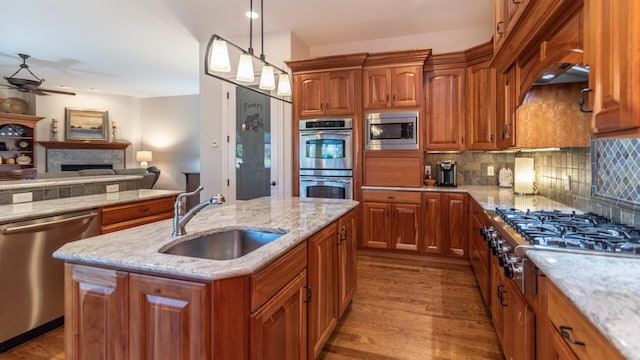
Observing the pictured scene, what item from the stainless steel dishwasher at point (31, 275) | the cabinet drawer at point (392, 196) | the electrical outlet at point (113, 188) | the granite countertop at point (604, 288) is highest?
the electrical outlet at point (113, 188)

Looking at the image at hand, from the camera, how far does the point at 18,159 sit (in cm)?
737

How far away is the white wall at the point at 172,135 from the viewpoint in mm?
8656

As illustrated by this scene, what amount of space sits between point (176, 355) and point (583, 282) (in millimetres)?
1306

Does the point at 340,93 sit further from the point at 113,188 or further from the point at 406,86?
the point at 113,188

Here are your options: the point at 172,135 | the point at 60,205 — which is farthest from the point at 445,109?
the point at 172,135

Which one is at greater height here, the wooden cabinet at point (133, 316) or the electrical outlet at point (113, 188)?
the electrical outlet at point (113, 188)

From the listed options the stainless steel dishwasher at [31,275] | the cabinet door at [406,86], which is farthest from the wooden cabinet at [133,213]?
the cabinet door at [406,86]

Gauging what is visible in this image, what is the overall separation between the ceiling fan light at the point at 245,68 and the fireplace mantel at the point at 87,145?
7.72 m

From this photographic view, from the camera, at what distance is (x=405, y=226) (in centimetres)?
386

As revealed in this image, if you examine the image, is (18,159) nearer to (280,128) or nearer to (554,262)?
(280,128)

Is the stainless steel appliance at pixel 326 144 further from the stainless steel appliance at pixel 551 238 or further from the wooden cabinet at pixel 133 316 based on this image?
the wooden cabinet at pixel 133 316

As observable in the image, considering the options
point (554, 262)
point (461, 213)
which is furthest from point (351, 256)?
point (461, 213)

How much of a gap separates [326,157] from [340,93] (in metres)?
0.80

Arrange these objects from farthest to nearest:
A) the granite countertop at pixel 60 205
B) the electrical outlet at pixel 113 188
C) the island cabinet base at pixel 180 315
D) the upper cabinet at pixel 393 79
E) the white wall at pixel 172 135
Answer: the white wall at pixel 172 135 → the upper cabinet at pixel 393 79 → the electrical outlet at pixel 113 188 → the granite countertop at pixel 60 205 → the island cabinet base at pixel 180 315
